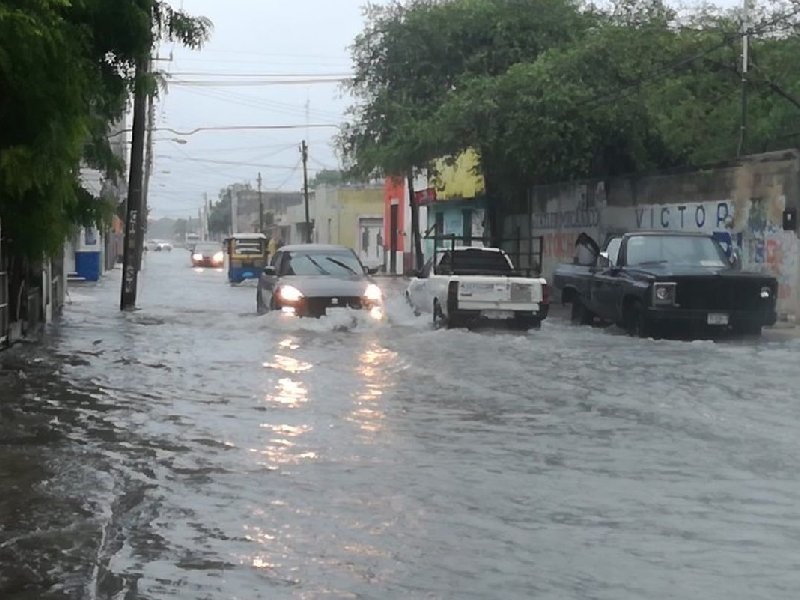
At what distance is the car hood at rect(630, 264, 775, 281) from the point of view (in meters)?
19.9

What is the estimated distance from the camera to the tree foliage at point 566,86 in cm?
2931

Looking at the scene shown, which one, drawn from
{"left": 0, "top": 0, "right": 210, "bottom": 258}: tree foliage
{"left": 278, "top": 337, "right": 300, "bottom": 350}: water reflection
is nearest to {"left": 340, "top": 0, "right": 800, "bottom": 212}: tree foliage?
{"left": 278, "top": 337, "right": 300, "bottom": 350}: water reflection

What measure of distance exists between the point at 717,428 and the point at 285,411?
4084mm

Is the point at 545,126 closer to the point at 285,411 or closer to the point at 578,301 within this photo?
the point at 578,301

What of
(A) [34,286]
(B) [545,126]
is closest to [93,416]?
(A) [34,286]

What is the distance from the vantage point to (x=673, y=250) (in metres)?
21.5

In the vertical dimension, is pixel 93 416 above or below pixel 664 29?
below

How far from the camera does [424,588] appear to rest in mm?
6230

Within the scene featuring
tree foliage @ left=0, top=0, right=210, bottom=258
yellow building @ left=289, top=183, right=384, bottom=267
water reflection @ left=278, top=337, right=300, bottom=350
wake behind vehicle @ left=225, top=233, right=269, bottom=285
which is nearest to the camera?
tree foliage @ left=0, top=0, right=210, bottom=258

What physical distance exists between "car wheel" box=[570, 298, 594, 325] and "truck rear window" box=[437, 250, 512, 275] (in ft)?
4.77

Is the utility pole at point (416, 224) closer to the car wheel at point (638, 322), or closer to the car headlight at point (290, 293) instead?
the car headlight at point (290, 293)

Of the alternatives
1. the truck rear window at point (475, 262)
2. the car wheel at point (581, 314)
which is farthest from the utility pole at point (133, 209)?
the car wheel at point (581, 314)

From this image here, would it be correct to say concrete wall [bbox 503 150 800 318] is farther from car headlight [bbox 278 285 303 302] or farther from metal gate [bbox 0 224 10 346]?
metal gate [bbox 0 224 10 346]

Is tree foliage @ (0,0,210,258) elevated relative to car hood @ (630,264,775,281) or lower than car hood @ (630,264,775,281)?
elevated
